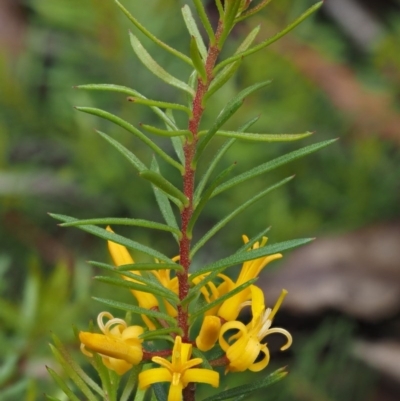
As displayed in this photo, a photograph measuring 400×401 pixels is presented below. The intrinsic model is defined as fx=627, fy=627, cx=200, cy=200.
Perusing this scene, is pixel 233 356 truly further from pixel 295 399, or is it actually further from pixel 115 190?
pixel 115 190

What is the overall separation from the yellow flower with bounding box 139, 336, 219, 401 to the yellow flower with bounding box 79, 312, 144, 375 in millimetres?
21

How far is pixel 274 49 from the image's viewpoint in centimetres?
174

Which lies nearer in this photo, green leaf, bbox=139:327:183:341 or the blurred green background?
green leaf, bbox=139:327:183:341

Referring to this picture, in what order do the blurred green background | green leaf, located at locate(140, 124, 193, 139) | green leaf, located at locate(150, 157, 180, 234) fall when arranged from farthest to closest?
1. the blurred green background
2. green leaf, located at locate(150, 157, 180, 234)
3. green leaf, located at locate(140, 124, 193, 139)

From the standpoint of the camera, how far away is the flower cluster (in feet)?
1.58

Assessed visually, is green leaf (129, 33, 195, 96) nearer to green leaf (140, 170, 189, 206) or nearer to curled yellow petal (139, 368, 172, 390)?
green leaf (140, 170, 189, 206)

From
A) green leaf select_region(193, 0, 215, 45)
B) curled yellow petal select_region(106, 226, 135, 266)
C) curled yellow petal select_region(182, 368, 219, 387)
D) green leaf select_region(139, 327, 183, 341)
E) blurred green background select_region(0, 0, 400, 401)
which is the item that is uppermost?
green leaf select_region(193, 0, 215, 45)

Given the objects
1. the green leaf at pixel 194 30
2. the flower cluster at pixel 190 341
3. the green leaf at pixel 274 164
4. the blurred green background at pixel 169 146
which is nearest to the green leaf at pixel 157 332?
the flower cluster at pixel 190 341

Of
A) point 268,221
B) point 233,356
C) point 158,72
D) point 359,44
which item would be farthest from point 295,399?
point 359,44

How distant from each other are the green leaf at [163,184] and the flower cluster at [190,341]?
7 cm

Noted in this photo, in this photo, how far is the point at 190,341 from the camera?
534 millimetres

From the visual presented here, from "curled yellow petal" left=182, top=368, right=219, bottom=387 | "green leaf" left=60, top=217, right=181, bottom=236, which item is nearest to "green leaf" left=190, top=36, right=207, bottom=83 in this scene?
"green leaf" left=60, top=217, right=181, bottom=236

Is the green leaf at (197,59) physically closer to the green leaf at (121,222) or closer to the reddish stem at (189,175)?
the reddish stem at (189,175)

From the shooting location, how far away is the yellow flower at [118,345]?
1.57ft
